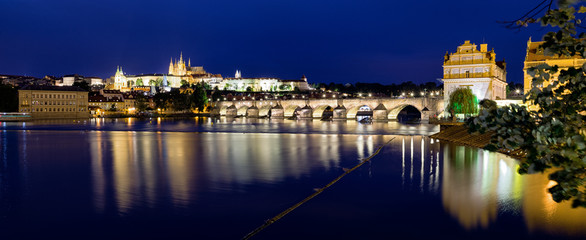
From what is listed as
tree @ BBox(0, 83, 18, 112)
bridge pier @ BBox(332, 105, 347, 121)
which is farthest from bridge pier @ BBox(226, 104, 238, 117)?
tree @ BBox(0, 83, 18, 112)

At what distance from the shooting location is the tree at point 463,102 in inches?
1895

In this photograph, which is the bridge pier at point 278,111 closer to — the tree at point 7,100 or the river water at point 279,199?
the tree at point 7,100

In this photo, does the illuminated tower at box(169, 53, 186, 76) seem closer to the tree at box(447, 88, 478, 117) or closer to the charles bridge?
the charles bridge

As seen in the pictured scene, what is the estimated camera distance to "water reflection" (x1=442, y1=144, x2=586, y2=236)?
34.3ft

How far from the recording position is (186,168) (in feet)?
65.1

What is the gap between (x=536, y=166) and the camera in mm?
2965

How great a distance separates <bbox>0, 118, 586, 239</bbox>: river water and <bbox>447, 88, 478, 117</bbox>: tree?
26797 millimetres

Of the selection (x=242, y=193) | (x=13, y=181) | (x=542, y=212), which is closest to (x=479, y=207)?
(x=542, y=212)

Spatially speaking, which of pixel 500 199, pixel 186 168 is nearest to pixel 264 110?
pixel 186 168

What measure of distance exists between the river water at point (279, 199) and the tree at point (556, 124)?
678cm

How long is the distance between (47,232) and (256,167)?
10781 mm

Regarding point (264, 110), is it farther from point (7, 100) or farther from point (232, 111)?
point (7, 100)

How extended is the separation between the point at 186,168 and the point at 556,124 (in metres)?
18.2

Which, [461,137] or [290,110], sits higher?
[290,110]
